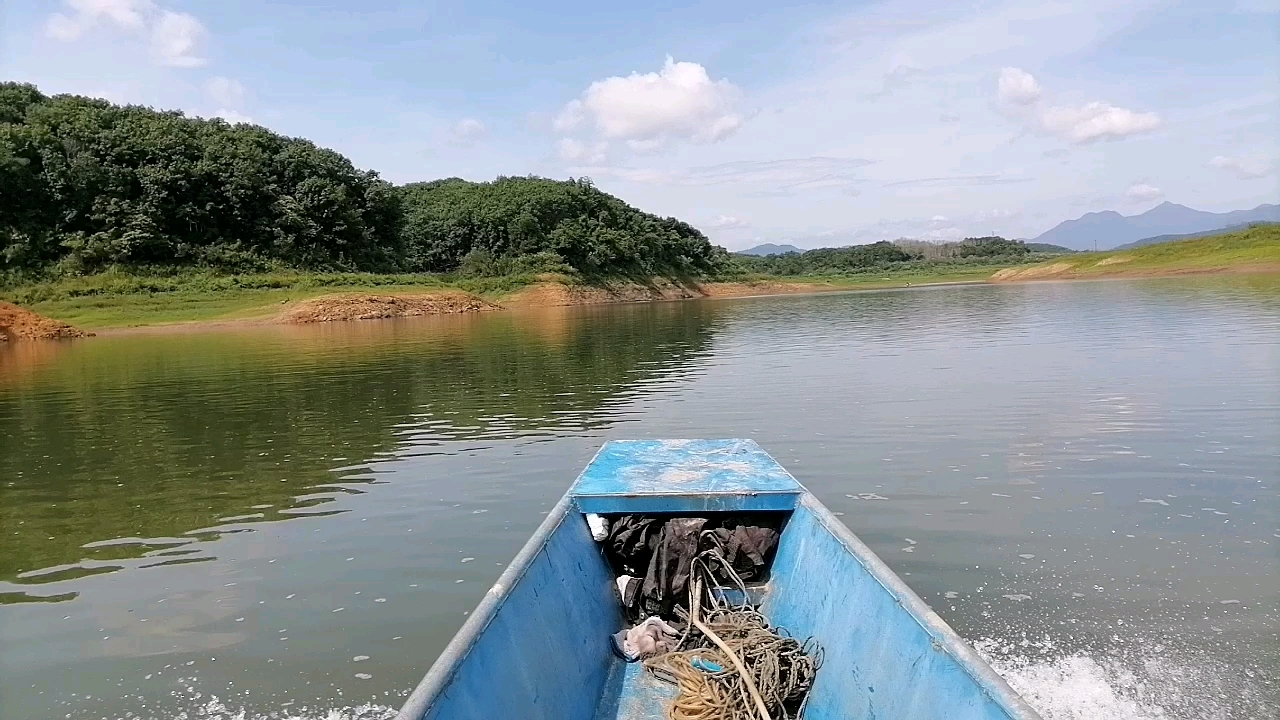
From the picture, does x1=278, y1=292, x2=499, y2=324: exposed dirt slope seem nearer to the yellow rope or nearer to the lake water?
the lake water

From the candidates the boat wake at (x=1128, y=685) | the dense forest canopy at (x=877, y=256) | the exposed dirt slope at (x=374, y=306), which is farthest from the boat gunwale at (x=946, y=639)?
the dense forest canopy at (x=877, y=256)

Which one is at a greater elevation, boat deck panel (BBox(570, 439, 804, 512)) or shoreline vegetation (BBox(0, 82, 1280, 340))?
shoreline vegetation (BBox(0, 82, 1280, 340))

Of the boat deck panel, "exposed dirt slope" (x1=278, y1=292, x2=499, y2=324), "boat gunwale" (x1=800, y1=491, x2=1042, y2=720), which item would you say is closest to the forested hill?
"exposed dirt slope" (x1=278, y1=292, x2=499, y2=324)

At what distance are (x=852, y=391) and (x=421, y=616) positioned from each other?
1088 cm

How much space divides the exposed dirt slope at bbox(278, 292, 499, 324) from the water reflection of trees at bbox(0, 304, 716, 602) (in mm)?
15538

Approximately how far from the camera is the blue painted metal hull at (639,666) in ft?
10.1

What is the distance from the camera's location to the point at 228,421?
14.4 metres

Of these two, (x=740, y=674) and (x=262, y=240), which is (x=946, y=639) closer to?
(x=740, y=674)

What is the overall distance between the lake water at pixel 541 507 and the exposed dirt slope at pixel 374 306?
82.3 feet

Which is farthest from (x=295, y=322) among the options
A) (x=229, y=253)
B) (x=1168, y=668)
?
(x=1168, y=668)

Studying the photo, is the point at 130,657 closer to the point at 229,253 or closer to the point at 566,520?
the point at 566,520

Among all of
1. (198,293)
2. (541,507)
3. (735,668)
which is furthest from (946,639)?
(198,293)

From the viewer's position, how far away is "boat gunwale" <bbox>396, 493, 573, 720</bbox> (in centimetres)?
270

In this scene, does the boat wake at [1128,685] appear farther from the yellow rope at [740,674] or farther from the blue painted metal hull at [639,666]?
the yellow rope at [740,674]
